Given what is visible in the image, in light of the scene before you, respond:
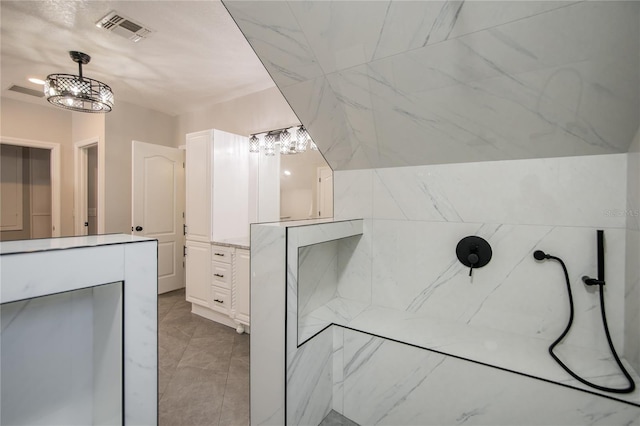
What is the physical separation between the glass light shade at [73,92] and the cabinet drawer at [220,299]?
2.12m

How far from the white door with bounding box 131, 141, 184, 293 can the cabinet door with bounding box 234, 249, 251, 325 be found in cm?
183

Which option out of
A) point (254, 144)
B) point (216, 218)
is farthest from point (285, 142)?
point (216, 218)

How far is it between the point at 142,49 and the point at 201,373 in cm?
286

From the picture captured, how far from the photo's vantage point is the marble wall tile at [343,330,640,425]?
1069 mm

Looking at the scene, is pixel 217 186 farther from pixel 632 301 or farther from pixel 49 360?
pixel 632 301

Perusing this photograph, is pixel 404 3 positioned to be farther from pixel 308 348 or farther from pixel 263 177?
pixel 263 177

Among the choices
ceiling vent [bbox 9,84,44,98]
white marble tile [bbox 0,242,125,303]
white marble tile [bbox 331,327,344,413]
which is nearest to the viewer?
white marble tile [bbox 0,242,125,303]

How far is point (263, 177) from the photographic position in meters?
3.17

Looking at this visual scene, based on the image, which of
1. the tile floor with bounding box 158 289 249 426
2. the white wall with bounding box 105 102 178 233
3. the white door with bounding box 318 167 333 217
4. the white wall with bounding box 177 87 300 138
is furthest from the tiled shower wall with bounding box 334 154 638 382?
the white wall with bounding box 105 102 178 233

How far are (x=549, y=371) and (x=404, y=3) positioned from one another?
1.58 meters

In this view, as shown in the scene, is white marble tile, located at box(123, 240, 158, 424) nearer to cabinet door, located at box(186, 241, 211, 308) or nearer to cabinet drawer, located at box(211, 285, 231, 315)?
cabinet drawer, located at box(211, 285, 231, 315)

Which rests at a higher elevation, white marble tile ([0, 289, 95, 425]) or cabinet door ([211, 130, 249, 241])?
cabinet door ([211, 130, 249, 241])

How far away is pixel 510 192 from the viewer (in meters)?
1.47

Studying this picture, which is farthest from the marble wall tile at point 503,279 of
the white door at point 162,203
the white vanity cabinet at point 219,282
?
the white door at point 162,203
